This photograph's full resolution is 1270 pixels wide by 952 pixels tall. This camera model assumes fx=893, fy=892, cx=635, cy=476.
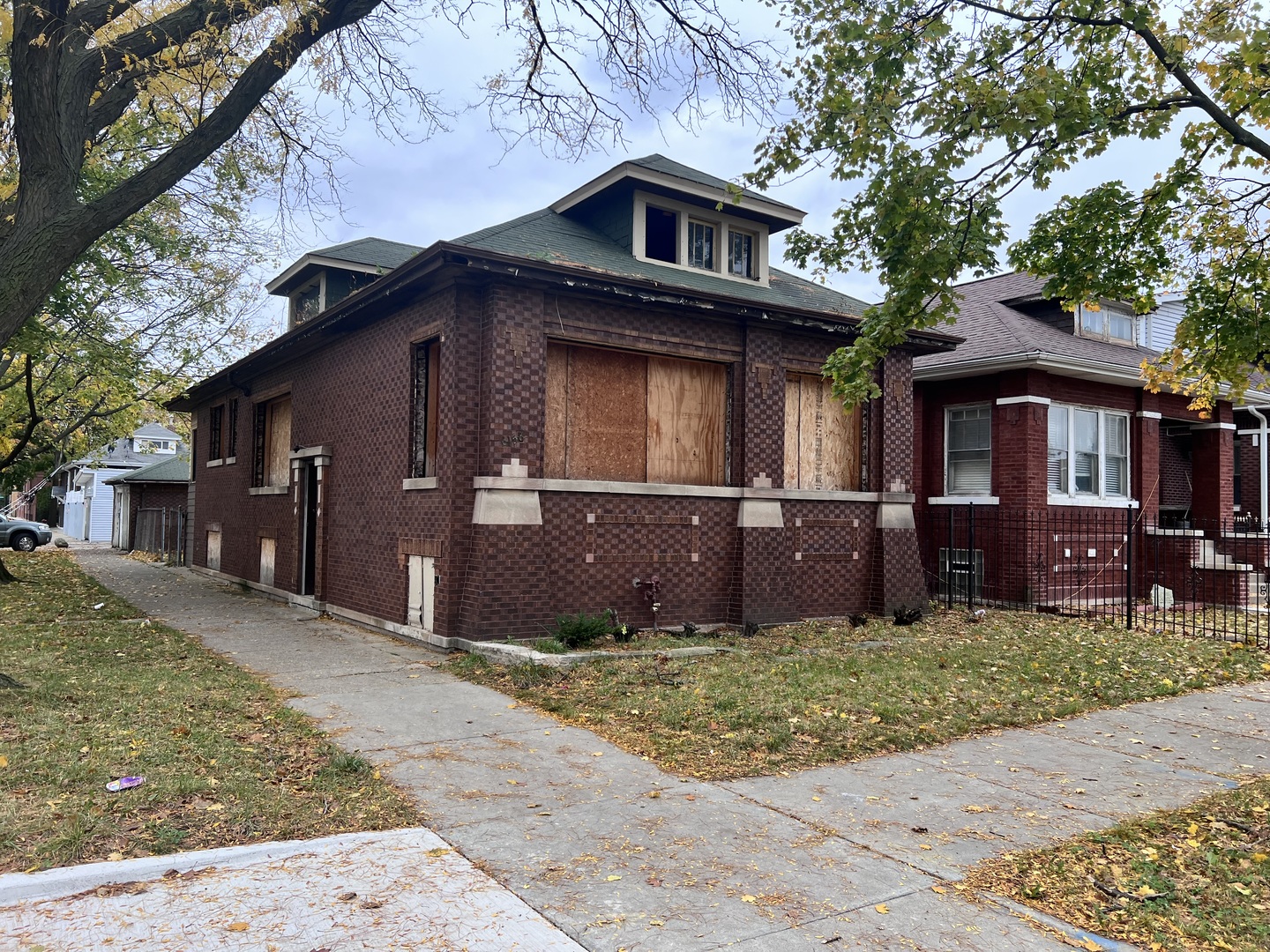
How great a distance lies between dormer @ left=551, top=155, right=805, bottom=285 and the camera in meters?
13.4

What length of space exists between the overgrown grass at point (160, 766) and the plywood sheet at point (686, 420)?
5.82 meters

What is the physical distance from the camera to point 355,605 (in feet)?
43.5

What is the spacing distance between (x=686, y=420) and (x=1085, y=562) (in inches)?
386

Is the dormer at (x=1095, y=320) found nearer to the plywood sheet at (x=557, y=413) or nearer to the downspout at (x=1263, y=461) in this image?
the downspout at (x=1263, y=461)

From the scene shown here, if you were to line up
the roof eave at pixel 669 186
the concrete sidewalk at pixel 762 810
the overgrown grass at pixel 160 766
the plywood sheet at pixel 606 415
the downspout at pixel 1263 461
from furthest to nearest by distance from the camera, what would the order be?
the downspout at pixel 1263 461
the roof eave at pixel 669 186
the plywood sheet at pixel 606 415
the overgrown grass at pixel 160 766
the concrete sidewalk at pixel 762 810

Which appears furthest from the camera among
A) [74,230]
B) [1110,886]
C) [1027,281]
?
[1027,281]

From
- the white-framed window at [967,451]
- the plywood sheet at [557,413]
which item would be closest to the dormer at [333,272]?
the plywood sheet at [557,413]

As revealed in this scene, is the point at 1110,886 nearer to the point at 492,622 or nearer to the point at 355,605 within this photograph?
the point at 492,622

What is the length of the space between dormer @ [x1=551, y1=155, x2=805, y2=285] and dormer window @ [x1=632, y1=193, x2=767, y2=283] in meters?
0.01

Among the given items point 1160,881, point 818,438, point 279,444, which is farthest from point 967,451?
point 1160,881

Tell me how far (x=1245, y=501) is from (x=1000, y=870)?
2240cm

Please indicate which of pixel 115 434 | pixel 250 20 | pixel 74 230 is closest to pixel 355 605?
pixel 74 230

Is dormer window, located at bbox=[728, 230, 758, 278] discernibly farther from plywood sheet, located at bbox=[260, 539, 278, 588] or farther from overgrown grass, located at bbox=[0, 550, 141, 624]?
overgrown grass, located at bbox=[0, 550, 141, 624]

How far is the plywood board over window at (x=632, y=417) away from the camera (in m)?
11.3
